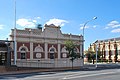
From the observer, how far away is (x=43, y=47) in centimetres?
4647

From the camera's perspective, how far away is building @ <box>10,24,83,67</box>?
4294 cm

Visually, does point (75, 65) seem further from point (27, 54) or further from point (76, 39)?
point (27, 54)

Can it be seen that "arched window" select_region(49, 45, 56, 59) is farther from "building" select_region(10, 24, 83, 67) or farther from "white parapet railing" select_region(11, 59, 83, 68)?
"white parapet railing" select_region(11, 59, 83, 68)

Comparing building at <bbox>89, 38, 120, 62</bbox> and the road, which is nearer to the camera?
the road

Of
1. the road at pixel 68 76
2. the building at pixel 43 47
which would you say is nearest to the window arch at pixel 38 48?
the building at pixel 43 47

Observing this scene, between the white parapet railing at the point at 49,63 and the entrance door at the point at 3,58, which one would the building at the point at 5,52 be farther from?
the white parapet railing at the point at 49,63

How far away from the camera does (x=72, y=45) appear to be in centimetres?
4306

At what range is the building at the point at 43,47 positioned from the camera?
42.9 m

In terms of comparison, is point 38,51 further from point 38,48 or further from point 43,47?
point 43,47

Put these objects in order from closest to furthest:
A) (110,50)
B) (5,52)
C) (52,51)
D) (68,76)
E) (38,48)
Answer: (68,76)
(5,52)
(38,48)
(52,51)
(110,50)

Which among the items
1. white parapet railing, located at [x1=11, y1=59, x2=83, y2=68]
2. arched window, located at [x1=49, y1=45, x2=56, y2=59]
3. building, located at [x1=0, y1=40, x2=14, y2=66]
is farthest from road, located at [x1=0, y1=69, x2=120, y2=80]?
arched window, located at [x1=49, y1=45, x2=56, y2=59]

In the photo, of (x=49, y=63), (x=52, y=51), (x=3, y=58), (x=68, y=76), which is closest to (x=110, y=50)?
(x=52, y=51)

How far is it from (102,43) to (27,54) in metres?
52.3

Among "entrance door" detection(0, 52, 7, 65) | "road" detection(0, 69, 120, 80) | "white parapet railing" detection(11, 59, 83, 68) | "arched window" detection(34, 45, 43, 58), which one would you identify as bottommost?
"road" detection(0, 69, 120, 80)
